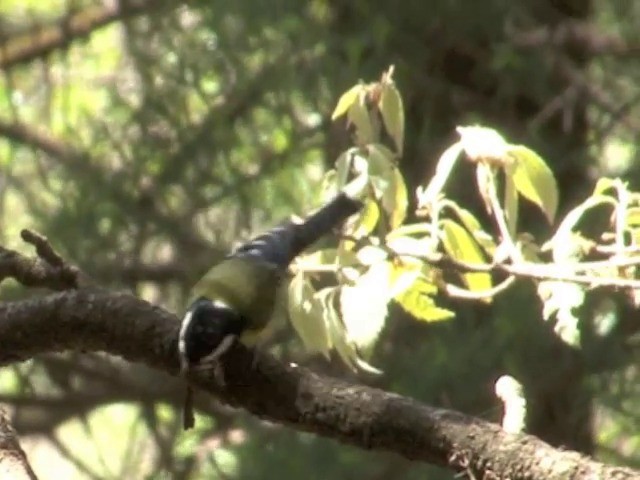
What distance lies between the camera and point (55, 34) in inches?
77.2

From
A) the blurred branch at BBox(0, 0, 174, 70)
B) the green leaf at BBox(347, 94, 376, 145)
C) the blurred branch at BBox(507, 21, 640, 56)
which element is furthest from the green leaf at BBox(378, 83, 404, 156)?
the blurred branch at BBox(0, 0, 174, 70)

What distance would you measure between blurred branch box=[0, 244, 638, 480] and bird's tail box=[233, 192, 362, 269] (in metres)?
0.06

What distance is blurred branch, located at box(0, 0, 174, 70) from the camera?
1915 mm

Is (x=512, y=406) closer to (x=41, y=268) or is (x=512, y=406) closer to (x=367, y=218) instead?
(x=367, y=218)

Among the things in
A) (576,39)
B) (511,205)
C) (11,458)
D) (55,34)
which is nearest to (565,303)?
(511,205)

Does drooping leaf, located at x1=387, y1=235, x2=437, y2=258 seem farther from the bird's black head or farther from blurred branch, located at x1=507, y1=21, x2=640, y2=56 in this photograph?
blurred branch, located at x1=507, y1=21, x2=640, y2=56

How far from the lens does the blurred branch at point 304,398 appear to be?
2.16ft

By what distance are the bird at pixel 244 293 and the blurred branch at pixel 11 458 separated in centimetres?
10

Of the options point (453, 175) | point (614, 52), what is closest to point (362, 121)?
point (453, 175)

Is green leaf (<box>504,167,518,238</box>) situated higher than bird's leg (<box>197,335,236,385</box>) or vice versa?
green leaf (<box>504,167,518,238</box>)

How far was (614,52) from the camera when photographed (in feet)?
5.36

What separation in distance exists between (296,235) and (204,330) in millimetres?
129

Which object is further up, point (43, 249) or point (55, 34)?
point (55, 34)

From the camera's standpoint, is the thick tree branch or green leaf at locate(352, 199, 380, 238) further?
green leaf at locate(352, 199, 380, 238)
